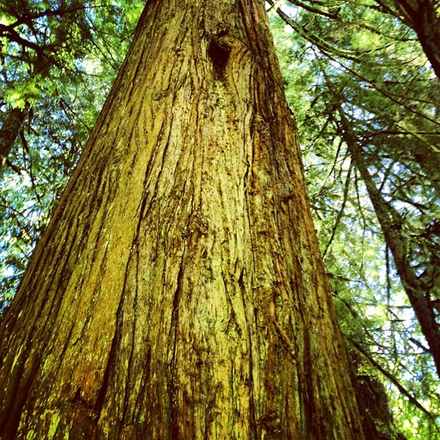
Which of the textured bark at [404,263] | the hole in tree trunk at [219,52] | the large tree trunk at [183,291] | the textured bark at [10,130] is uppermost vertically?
→ the textured bark at [10,130]

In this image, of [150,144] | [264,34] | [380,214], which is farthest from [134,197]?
[380,214]

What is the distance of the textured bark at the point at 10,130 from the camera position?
5910mm

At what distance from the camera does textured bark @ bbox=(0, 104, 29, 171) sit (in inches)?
233

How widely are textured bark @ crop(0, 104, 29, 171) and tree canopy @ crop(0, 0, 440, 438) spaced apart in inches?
1.6

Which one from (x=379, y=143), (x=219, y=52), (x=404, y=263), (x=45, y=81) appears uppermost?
(x=45, y=81)

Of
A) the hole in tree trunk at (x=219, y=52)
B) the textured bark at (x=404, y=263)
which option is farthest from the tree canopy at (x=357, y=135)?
the hole in tree trunk at (x=219, y=52)

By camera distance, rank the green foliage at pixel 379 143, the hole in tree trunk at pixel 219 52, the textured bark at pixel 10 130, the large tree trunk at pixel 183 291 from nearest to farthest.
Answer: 1. the large tree trunk at pixel 183 291
2. the hole in tree trunk at pixel 219 52
3. the green foliage at pixel 379 143
4. the textured bark at pixel 10 130

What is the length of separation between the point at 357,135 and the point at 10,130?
240 inches

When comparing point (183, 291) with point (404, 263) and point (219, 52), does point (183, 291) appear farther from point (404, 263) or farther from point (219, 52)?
point (404, 263)

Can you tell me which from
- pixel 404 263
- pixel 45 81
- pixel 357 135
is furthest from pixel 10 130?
pixel 404 263

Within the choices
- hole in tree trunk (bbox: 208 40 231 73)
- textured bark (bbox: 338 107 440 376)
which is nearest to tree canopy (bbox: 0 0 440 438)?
textured bark (bbox: 338 107 440 376)

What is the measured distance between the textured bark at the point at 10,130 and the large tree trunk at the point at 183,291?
5709mm

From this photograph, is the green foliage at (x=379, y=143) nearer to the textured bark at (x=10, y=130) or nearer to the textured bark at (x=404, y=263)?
the textured bark at (x=404, y=263)

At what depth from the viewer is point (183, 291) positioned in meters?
0.82
